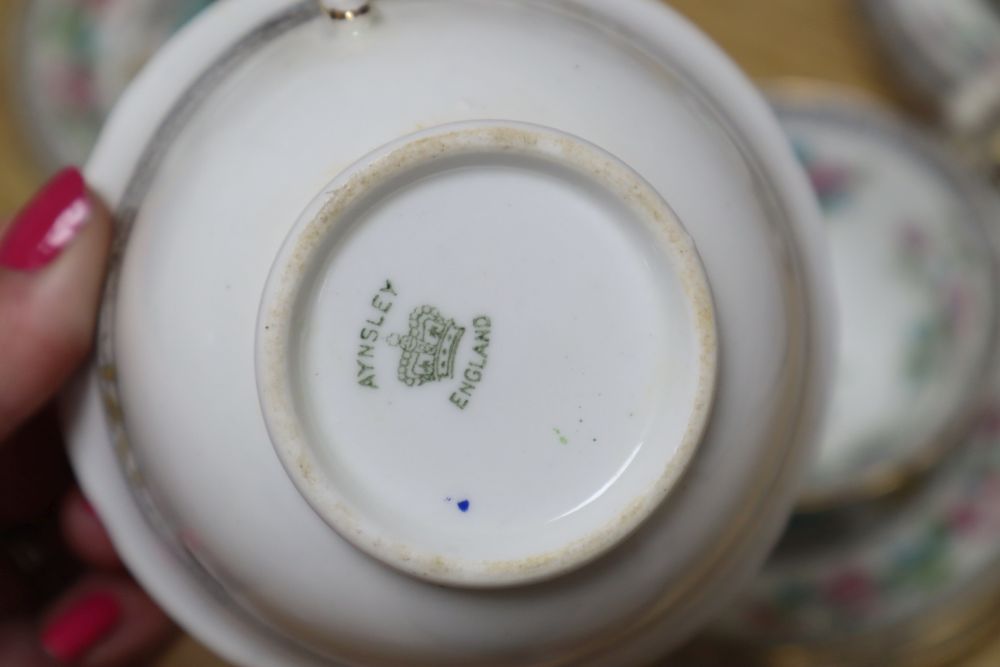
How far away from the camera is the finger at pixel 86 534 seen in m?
0.82

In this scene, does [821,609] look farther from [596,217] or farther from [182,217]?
[182,217]

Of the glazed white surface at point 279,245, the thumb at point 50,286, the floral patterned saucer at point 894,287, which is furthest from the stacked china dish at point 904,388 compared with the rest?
the thumb at point 50,286

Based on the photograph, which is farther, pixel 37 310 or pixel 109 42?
pixel 109 42

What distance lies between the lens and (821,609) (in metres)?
0.94

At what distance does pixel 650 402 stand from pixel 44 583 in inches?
30.3

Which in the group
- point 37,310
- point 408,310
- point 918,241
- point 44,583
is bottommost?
point 44,583

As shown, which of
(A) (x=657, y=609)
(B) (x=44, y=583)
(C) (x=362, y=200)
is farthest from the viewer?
(B) (x=44, y=583)

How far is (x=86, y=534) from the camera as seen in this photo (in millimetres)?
833

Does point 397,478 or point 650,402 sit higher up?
point 650,402

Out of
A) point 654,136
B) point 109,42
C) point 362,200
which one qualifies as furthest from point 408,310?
point 109,42

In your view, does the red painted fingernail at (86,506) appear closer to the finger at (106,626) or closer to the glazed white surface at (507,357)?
the finger at (106,626)

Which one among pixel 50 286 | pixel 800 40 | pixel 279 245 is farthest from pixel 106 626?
pixel 800 40

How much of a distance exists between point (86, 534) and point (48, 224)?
1.25 ft

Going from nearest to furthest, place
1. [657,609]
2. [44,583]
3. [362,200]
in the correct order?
[362,200] → [657,609] → [44,583]
